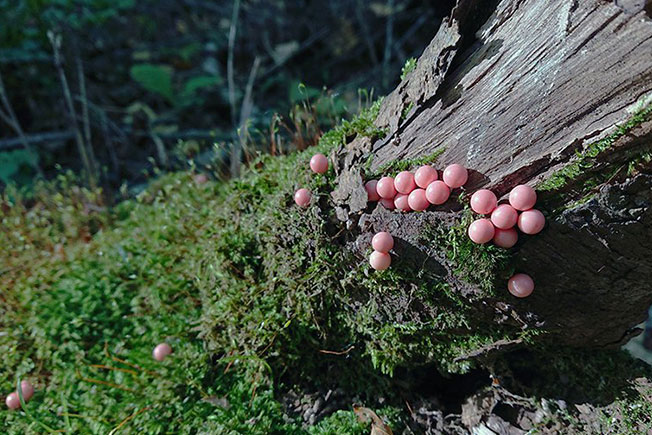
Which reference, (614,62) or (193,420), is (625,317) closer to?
(614,62)

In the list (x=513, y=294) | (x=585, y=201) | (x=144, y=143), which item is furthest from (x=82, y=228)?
(x=585, y=201)

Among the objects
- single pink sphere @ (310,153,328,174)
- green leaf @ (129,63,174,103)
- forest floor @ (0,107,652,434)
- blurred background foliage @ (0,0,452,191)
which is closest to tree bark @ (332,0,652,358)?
single pink sphere @ (310,153,328,174)

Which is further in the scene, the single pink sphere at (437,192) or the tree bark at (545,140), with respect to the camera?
the single pink sphere at (437,192)

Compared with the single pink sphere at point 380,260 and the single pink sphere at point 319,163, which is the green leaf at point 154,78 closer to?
the single pink sphere at point 319,163

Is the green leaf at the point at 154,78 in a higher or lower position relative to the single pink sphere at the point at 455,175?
higher

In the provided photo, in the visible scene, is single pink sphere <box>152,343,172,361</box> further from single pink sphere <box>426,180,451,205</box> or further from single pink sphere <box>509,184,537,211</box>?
single pink sphere <box>509,184,537,211</box>

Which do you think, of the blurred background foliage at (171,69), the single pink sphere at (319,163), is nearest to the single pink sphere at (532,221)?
the single pink sphere at (319,163)

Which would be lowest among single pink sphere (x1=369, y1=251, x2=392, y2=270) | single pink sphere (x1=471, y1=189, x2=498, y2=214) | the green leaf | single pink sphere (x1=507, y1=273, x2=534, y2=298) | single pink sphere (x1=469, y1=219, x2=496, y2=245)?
single pink sphere (x1=507, y1=273, x2=534, y2=298)
